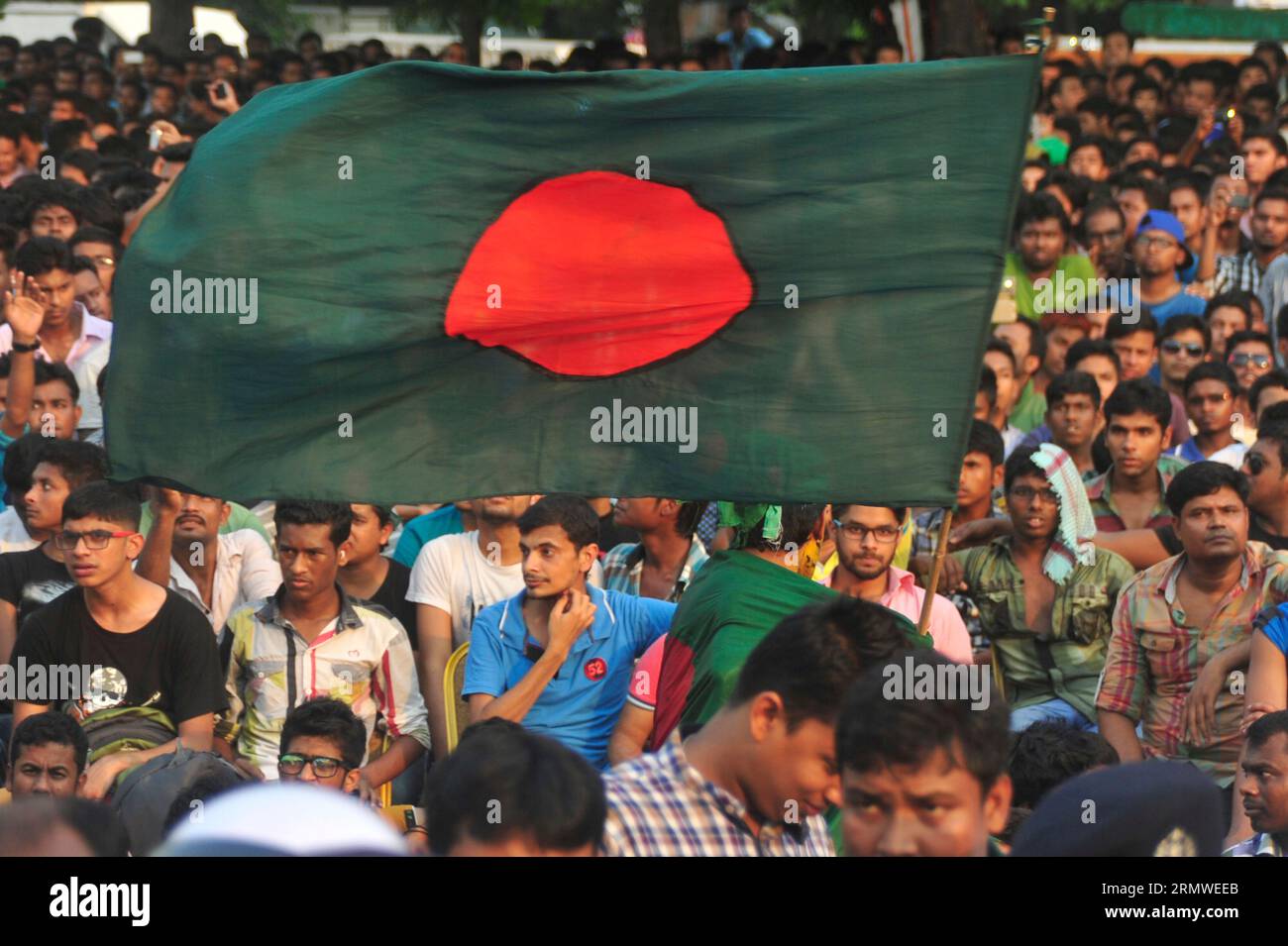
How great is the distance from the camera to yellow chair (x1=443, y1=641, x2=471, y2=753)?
7191 millimetres

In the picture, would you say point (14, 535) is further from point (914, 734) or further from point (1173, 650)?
point (914, 734)

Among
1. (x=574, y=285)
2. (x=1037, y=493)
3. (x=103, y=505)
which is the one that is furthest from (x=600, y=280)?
(x=1037, y=493)

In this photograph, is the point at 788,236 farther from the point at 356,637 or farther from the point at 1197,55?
the point at 1197,55

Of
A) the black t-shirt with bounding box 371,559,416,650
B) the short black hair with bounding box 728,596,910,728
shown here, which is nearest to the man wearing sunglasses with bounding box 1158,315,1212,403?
the black t-shirt with bounding box 371,559,416,650

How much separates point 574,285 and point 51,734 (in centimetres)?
234

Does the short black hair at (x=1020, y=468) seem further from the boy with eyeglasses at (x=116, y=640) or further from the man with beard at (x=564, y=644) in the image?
the boy with eyeglasses at (x=116, y=640)

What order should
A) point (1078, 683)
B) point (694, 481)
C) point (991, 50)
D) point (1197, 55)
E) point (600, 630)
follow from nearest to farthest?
point (694, 481) < point (600, 630) < point (1078, 683) < point (991, 50) < point (1197, 55)

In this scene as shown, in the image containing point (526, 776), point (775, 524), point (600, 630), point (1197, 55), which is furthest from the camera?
point (1197, 55)

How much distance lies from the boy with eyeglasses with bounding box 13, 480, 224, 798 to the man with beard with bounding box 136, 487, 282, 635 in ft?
1.41

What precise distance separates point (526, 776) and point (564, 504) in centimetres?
369

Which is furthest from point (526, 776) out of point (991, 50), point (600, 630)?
point (991, 50)

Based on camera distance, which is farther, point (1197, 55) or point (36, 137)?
point (1197, 55)

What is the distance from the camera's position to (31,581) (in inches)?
287

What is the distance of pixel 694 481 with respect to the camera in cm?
522
